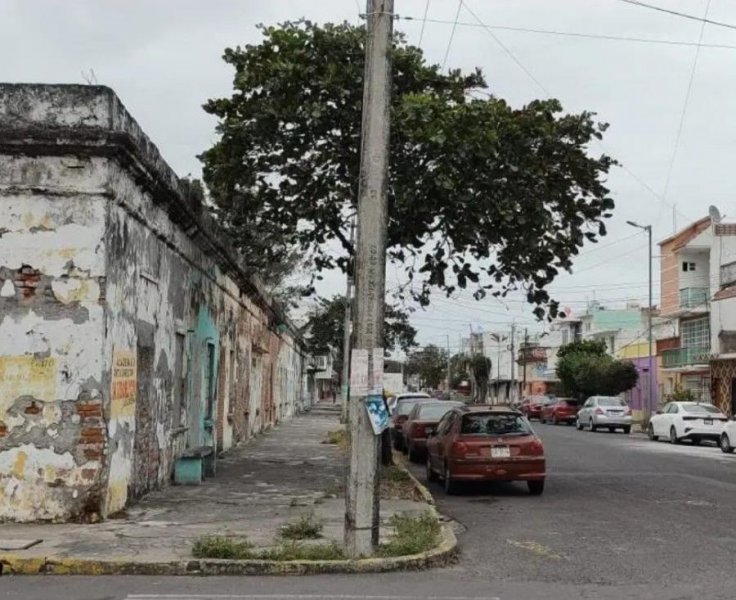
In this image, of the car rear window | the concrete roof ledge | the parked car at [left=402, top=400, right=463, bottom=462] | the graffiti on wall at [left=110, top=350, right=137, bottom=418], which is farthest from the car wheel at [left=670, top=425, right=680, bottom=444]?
the concrete roof ledge

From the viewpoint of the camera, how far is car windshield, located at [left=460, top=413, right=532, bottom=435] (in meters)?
15.3

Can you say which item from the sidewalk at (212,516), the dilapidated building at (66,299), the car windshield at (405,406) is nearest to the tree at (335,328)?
the car windshield at (405,406)

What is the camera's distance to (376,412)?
9.15 metres

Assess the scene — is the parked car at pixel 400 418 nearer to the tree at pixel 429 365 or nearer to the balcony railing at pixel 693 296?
the balcony railing at pixel 693 296

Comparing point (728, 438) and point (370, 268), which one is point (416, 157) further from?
point (728, 438)

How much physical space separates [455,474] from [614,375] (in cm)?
4196

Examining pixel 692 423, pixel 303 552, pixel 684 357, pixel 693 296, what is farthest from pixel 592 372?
pixel 303 552

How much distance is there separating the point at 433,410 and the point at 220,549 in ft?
46.8

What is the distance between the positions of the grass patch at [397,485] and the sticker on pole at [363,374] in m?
4.92

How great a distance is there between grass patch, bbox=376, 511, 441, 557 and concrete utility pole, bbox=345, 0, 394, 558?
0.20m

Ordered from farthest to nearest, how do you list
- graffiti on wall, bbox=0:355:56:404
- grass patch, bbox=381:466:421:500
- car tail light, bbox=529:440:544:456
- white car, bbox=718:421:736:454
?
white car, bbox=718:421:736:454 → car tail light, bbox=529:440:544:456 → grass patch, bbox=381:466:421:500 → graffiti on wall, bbox=0:355:56:404

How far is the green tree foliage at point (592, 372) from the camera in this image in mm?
54906

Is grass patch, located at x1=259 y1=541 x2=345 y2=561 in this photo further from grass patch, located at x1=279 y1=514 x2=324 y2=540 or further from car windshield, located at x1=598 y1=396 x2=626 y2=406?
car windshield, located at x1=598 y1=396 x2=626 y2=406

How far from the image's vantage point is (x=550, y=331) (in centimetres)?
9694
